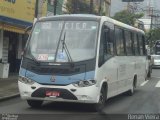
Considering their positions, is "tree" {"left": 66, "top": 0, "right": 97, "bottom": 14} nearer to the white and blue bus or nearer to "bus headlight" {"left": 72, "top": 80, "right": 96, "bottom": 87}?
the white and blue bus

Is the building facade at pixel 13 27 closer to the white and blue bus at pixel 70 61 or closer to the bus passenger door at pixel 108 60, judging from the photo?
the bus passenger door at pixel 108 60

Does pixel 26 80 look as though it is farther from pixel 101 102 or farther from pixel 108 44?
pixel 108 44

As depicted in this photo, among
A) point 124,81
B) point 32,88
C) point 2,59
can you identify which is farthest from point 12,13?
point 32,88

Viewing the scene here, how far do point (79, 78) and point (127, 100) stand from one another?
4.58 m

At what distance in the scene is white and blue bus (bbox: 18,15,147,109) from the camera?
519 inches

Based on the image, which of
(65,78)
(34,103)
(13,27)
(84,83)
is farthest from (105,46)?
(13,27)

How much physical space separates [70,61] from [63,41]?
0.77m

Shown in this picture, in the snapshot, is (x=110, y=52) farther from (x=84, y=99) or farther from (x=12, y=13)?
(x=12, y=13)

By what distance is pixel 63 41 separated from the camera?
13.9 meters

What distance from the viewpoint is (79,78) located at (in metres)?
13.1

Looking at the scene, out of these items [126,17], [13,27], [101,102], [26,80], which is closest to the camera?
[26,80]

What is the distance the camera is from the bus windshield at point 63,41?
1359 centimetres

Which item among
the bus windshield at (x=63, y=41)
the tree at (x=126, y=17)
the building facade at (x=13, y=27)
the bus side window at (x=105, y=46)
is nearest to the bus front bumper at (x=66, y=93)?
the bus windshield at (x=63, y=41)

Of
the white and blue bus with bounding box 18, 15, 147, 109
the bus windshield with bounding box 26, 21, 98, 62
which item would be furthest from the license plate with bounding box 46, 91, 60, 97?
the bus windshield with bounding box 26, 21, 98, 62
